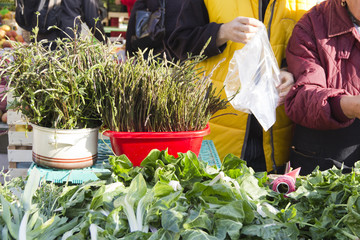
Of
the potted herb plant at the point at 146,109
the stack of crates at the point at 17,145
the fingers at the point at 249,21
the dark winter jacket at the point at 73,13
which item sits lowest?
the stack of crates at the point at 17,145

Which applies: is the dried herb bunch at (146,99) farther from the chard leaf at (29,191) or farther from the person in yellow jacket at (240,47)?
the person in yellow jacket at (240,47)

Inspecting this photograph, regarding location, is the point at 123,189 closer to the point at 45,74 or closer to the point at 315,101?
the point at 45,74

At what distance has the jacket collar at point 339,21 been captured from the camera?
72.2 inches

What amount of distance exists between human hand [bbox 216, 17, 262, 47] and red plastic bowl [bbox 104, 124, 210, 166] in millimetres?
679

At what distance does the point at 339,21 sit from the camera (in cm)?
185

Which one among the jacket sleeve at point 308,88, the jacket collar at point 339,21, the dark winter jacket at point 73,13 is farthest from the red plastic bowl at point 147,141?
the dark winter jacket at point 73,13

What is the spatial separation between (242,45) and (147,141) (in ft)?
3.18

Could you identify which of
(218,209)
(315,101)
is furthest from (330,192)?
(315,101)

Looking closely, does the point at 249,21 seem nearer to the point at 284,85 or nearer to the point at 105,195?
the point at 284,85

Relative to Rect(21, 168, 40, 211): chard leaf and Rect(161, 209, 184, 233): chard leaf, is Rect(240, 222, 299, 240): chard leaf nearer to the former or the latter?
Rect(161, 209, 184, 233): chard leaf

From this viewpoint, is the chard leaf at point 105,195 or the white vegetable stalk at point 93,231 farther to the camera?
the chard leaf at point 105,195

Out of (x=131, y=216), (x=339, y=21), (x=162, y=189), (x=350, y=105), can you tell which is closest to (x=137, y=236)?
(x=131, y=216)

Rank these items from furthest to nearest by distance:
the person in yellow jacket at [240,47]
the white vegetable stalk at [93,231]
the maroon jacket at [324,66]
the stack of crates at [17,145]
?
1. the stack of crates at [17,145]
2. the person in yellow jacket at [240,47]
3. the maroon jacket at [324,66]
4. the white vegetable stalk at [93,231]

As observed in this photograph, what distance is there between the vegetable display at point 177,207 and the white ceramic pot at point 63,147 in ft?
0.55
